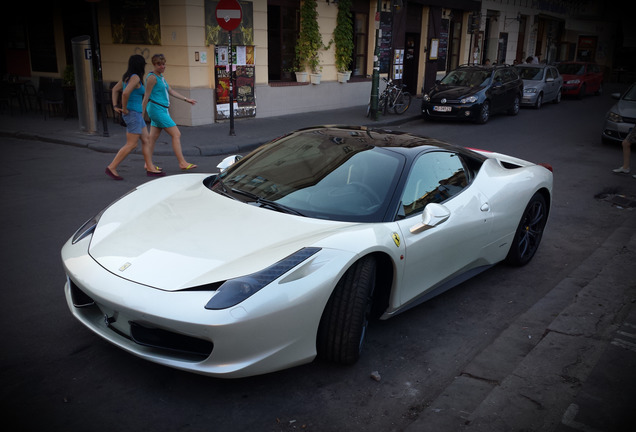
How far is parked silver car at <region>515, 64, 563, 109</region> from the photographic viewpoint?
20562mm

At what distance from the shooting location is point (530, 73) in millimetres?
21422

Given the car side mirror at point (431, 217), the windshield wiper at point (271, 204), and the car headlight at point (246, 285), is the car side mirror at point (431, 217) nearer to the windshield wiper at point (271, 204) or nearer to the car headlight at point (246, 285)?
the windshield wiper at point (271, 204)

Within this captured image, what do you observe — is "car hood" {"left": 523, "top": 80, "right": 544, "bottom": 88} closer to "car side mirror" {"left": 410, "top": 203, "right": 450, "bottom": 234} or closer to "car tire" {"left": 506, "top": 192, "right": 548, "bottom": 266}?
"car tire" {"left": 506, "top": 192, "right": 548, "bottom": 266}

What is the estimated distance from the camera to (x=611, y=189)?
911cm

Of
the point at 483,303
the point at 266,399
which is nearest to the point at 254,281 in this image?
the point at 266,399

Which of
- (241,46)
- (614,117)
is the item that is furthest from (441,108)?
(241,46)

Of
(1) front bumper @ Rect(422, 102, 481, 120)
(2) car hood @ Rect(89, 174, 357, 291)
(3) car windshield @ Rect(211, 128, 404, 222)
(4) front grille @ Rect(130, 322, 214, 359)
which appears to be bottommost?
(4) front grille @ Rect(130, 322, 214, 359)

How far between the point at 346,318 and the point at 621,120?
1183 cm

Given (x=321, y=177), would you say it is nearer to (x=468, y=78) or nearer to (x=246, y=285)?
(x=246, y=285)

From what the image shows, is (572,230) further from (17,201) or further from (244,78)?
(244,78)

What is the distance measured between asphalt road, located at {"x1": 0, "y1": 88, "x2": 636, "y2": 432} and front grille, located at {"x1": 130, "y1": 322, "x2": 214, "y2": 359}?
12.8 inches

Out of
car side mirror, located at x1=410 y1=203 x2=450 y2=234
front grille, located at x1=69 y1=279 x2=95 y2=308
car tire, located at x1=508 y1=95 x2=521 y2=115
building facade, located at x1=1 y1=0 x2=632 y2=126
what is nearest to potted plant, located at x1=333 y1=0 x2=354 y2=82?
building facade, located at x1=1 y1=0 x2=632 y2=126

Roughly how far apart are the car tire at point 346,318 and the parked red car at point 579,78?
24.2 m

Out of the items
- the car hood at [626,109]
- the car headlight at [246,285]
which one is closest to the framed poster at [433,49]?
the car hood at [626,109]
